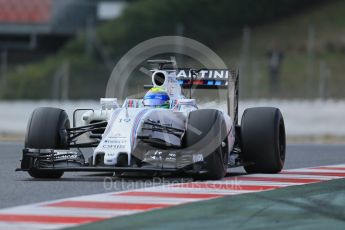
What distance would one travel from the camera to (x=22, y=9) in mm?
46438

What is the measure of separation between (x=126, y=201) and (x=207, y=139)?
2.28 meters

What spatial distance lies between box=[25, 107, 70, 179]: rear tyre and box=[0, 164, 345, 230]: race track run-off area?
186 centimetres

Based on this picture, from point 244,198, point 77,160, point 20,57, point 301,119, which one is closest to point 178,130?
point 77,160

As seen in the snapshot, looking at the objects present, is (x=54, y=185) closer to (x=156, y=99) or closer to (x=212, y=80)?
(x=156, y=99)

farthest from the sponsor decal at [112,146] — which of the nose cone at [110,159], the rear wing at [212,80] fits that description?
the rear wing at [212,80]

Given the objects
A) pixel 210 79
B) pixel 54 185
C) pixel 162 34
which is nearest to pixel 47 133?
pixel 54 185

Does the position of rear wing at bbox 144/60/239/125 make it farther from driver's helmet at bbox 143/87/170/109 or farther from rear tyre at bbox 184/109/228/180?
rear tyre at bbox 184/109/228/180

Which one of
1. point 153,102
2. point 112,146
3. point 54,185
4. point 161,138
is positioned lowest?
point 54,185

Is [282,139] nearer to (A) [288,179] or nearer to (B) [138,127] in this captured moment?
(A) [288,179]

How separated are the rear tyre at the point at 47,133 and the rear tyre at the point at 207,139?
1.63m

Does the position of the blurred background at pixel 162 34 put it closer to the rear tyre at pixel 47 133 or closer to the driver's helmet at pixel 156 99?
the driver's helmet at pixel 156 99

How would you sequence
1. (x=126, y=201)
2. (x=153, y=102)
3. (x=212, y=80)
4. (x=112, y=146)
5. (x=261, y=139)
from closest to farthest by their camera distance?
(x=126, y=201), (x=112, y=146), (x=153, y=102), (x=261, y=139), (x=212, y=80)

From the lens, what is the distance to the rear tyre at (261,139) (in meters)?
12.6

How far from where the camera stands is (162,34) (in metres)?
39.3
